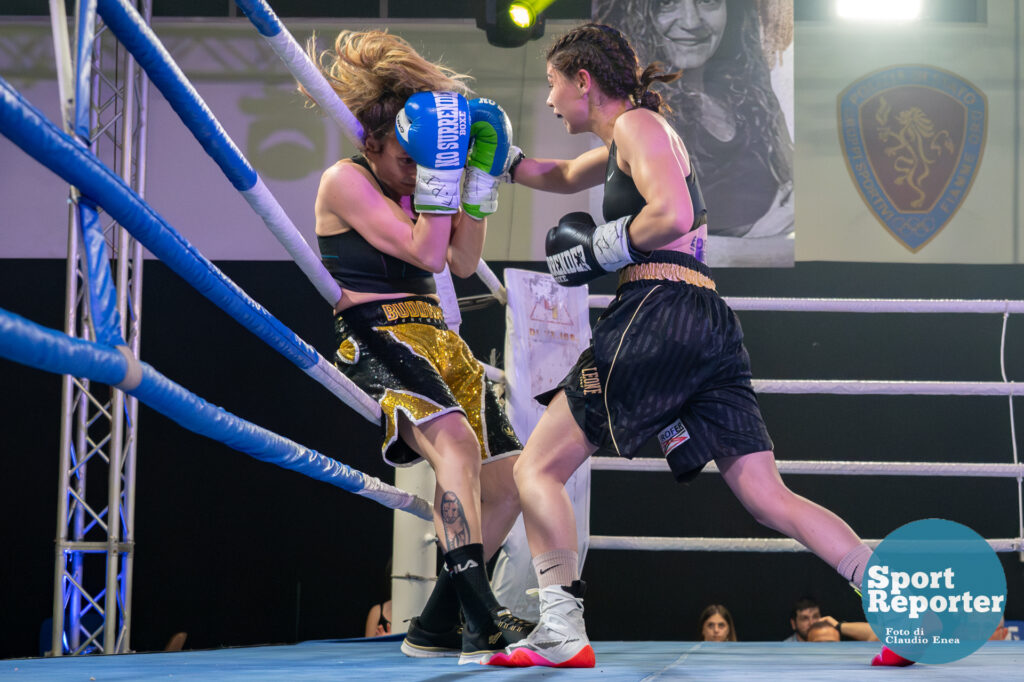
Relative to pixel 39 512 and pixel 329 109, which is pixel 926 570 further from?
pixel 39 512

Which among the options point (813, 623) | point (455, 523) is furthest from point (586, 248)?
point (813, 623)

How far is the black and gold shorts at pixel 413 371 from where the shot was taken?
5.24ft

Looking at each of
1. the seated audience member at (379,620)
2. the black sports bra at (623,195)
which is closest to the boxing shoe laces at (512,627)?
the black sports bra at (623,195)

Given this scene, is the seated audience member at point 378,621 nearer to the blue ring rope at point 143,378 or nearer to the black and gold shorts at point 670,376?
the black and gold shorts at point 670,376

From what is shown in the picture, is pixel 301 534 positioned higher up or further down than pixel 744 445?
further down

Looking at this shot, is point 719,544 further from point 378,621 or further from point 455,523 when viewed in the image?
point 378,621

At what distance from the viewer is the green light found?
4.41 metres

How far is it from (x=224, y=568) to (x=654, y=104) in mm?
4665

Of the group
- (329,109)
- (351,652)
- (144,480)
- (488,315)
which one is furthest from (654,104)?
(144,480)

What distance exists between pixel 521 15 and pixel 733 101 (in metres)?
1.46

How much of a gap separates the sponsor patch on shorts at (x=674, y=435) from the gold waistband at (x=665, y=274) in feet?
0.73

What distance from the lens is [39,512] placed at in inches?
220

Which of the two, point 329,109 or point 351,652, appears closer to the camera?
point 329,109

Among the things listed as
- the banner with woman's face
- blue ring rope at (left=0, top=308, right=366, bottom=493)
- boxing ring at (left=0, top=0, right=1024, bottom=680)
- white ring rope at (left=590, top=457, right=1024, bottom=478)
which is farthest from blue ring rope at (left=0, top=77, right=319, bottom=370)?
the banner with woman's face
